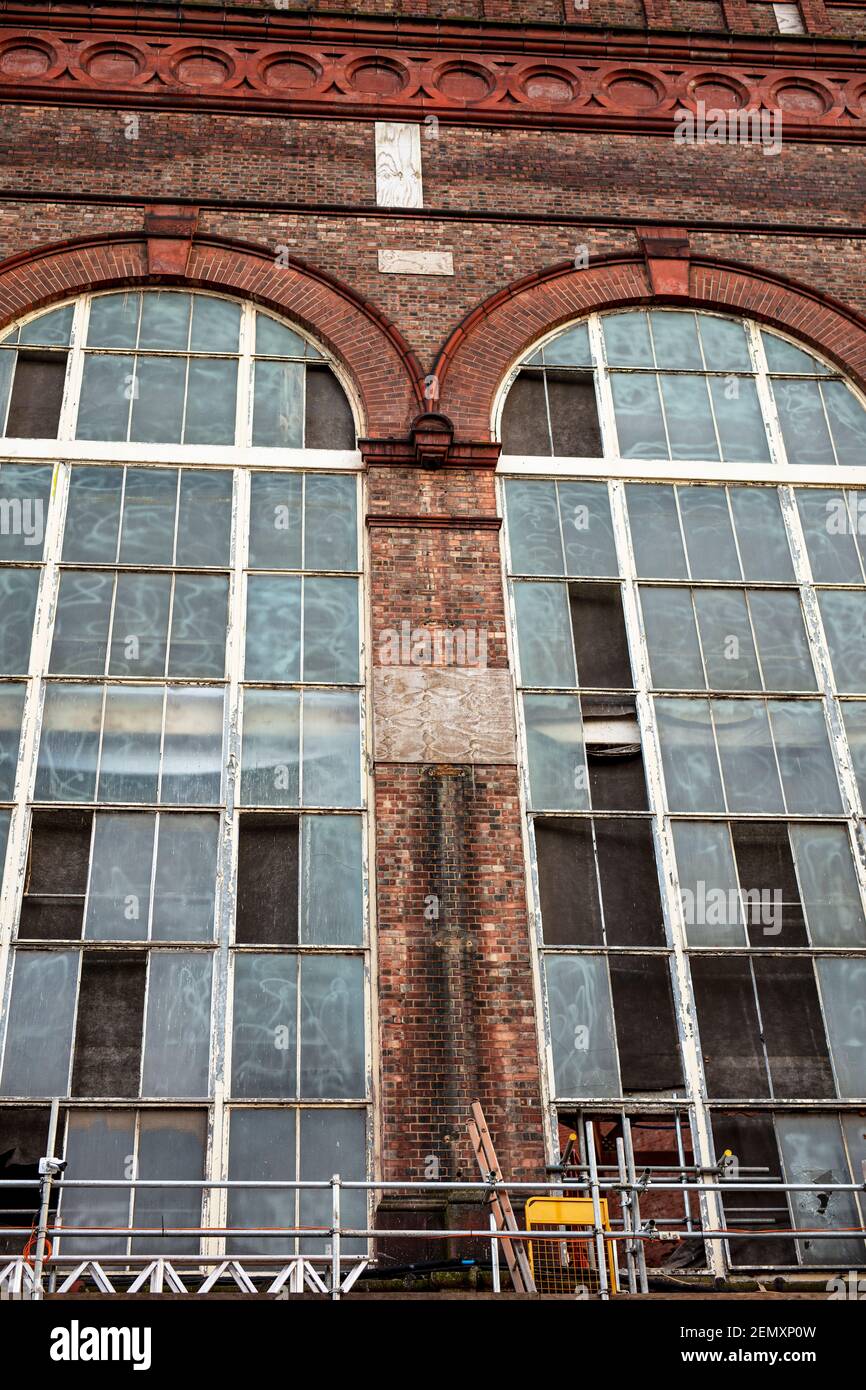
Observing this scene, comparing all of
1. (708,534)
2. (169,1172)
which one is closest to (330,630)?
(708,534)

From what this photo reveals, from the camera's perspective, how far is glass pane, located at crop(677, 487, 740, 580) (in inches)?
541

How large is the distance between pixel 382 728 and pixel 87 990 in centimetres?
319

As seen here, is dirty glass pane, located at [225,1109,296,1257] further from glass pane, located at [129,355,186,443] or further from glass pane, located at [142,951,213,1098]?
glass pane, located at [129,355,186,443]

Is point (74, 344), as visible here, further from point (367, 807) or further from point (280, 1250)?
point (280, 1250)

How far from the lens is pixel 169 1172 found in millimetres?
10703

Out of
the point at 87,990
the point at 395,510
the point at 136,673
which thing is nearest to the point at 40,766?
the point at 136,673

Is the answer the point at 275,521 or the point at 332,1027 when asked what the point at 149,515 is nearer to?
the point at 275,521

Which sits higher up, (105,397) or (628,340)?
(628,340)

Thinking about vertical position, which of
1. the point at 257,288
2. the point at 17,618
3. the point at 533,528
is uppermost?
the point at 257,288

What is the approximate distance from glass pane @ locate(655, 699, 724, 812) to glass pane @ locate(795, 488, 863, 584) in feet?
6.64

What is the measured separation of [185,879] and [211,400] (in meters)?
5.04

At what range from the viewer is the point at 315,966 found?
11.5m

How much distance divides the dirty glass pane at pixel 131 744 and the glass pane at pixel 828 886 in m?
5.48
